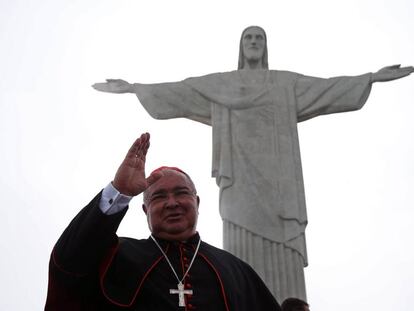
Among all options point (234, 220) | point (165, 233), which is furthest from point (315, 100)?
point (165, 233)

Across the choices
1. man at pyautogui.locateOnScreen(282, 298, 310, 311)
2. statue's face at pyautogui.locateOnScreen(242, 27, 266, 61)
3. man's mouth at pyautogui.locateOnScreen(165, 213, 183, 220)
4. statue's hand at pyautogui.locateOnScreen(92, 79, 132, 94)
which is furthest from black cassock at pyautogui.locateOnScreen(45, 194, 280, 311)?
statue's face at pyautogui.locateOnScreen(242, 27, 266, 61)

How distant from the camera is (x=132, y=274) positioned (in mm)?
2402

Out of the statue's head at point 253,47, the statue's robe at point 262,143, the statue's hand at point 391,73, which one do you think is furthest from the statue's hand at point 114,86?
the statue's hand at point 391,73

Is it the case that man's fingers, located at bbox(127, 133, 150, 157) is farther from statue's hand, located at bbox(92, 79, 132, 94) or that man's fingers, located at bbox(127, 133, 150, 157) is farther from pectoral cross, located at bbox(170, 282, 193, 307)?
statue's hand, located at bbox(92, 79, 132, 94)

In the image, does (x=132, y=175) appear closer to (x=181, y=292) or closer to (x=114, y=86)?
(x=181, y=292)

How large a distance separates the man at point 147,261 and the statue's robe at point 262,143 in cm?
391

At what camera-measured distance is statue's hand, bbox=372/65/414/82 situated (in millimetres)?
7816

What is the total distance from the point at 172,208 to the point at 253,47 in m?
5.97

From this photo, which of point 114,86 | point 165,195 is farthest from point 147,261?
point 114,86

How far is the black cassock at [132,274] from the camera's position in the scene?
2.17 metres

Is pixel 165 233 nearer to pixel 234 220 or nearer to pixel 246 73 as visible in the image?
pixel 234 220

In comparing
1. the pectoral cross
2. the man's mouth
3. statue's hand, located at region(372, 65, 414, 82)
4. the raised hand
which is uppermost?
statue's hand, located at region(372, 65, 414, 82)

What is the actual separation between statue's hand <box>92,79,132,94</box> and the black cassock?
5289mm

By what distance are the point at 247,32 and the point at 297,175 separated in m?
2.32
